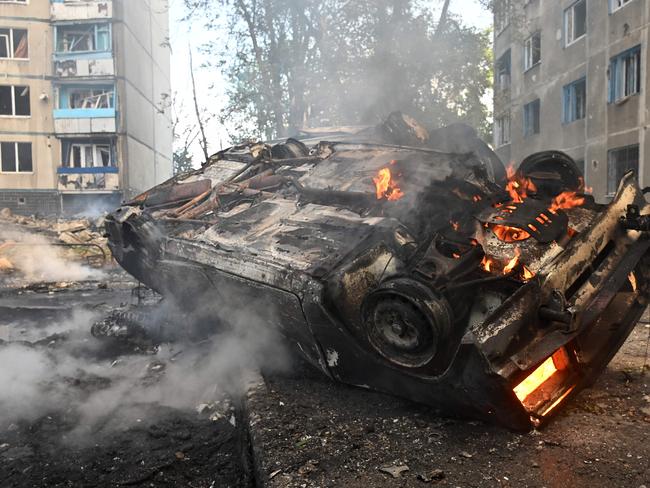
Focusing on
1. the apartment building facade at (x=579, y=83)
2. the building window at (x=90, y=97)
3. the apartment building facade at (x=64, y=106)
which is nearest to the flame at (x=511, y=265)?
the apartment building facade at (x=579, y=83)

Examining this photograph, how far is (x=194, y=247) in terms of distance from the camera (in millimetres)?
4309

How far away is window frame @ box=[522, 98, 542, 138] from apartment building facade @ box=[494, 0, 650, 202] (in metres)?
0.04

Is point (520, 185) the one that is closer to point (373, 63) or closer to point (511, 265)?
point (511, 265)

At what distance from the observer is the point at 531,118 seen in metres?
18.3

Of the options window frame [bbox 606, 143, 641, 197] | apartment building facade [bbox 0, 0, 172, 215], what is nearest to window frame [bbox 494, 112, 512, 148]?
window frame [bbox 606, 143, 641, 197]

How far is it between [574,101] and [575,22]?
2241 mm

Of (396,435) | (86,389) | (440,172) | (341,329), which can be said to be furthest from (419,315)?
(86,389)

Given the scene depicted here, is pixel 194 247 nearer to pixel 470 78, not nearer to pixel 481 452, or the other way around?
pixel 481 452

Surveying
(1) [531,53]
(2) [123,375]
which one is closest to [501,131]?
(1) [531,53]

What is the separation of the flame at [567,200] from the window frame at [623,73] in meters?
10.1

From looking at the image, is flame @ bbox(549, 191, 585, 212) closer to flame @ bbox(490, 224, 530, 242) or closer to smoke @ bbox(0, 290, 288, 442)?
flame @ bbox(490, 224, 530, 242)

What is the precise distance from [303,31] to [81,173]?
12.5 m

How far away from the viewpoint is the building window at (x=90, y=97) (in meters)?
23.9

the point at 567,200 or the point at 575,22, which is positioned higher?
the point at 575,22
